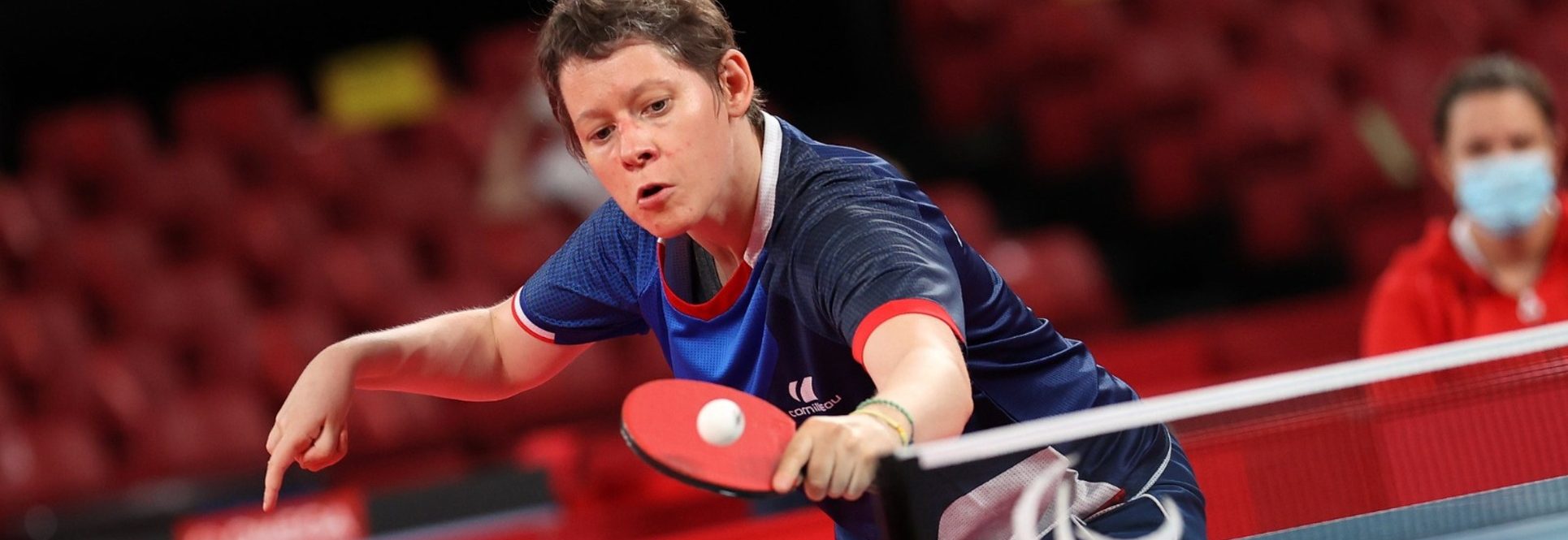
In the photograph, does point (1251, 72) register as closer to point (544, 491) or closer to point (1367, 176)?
point (1367, 176)

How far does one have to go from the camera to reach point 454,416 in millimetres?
6102

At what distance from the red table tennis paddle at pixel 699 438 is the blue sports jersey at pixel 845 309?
25cm

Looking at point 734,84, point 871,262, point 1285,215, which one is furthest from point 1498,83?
point 1285,215

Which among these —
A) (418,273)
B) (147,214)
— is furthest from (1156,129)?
(147,214)

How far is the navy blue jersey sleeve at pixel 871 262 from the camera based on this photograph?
183cm

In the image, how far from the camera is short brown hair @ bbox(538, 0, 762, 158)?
198 centimetres

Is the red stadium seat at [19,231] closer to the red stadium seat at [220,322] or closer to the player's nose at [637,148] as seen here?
the red stadium seat at [220,322]

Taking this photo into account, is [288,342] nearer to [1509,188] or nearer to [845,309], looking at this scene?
[1509,188]

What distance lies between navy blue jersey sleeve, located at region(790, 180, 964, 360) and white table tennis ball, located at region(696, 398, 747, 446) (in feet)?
0.91

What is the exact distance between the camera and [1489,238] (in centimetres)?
390

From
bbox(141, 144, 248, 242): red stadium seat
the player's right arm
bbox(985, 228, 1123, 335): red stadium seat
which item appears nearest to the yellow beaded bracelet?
the player's right arm

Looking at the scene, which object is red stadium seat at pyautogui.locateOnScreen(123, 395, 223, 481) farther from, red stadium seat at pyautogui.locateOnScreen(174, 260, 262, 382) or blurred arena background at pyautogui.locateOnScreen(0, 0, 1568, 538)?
red stadium seat at pyautogui.locateOnScreen(174, 260, 262, 382)

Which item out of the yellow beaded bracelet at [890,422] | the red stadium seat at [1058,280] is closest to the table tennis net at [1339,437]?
the yellow beaded bracelet at [890,422]

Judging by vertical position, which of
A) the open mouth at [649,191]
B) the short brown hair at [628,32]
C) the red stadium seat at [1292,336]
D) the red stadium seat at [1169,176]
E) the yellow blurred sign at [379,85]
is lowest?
the red stadium seat at [1292,336]
